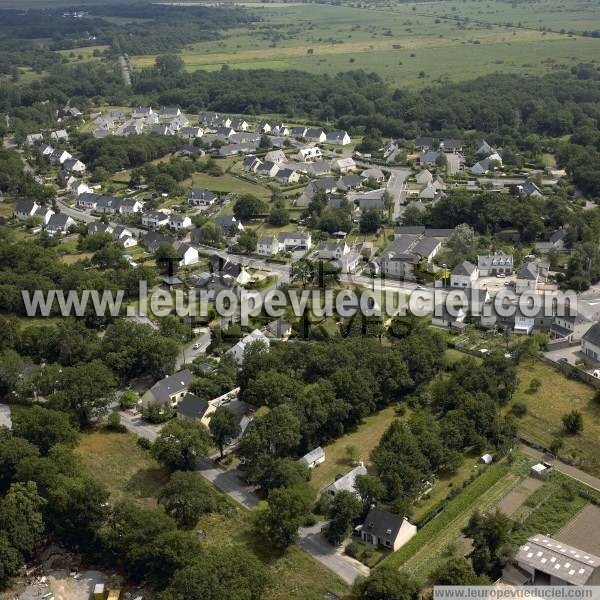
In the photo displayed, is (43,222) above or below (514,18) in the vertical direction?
below

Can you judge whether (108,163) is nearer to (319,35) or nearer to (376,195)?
(376,195)

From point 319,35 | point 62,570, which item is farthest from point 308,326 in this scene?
point 319,35

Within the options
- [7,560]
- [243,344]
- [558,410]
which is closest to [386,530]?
[558,410]

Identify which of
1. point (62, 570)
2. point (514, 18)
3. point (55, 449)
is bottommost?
point (62, 570)

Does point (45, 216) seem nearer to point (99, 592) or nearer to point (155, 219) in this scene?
point (155, 219)

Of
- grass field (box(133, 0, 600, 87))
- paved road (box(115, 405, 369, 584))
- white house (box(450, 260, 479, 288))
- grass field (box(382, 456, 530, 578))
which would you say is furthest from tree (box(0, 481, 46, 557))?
grass field (box(133, 0, 600, 87))

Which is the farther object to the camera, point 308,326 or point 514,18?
point 514,18
